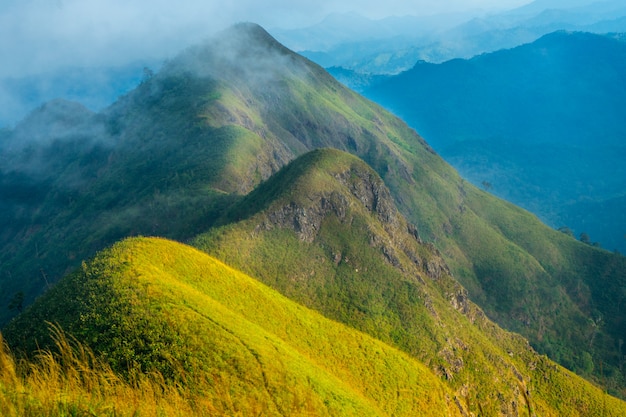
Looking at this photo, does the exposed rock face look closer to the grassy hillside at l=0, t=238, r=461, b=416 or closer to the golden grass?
the grassy hillside at l=0, t=238, r=461, b=416

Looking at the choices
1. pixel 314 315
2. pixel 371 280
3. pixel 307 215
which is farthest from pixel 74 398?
pixel 307 215

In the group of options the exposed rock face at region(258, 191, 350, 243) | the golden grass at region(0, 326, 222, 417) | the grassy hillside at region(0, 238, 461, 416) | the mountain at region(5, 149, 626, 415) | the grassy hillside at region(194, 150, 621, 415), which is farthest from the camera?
the exposed rock face at region(258, 191, 350, 243)

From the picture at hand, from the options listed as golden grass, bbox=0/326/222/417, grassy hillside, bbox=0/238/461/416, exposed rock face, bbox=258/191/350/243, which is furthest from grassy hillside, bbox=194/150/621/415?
golden grass, bbox=0/326/222/417

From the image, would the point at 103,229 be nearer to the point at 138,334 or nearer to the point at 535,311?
the point at 138,334

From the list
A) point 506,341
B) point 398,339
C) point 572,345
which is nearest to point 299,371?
point 398,339

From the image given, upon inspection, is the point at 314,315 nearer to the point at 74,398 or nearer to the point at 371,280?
the point at 371,280

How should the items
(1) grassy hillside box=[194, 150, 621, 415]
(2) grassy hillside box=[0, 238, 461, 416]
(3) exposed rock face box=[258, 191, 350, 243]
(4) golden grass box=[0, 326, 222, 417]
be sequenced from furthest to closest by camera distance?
(3) exposed rock face box=[258, 191, 350, 243] < (1) grassy hillside box=[194, 150, 621, 415] < (2) grassy hillside box=[0, 238, 461, 416] < (4) golden grass box=[0, 326, 222, 417]
